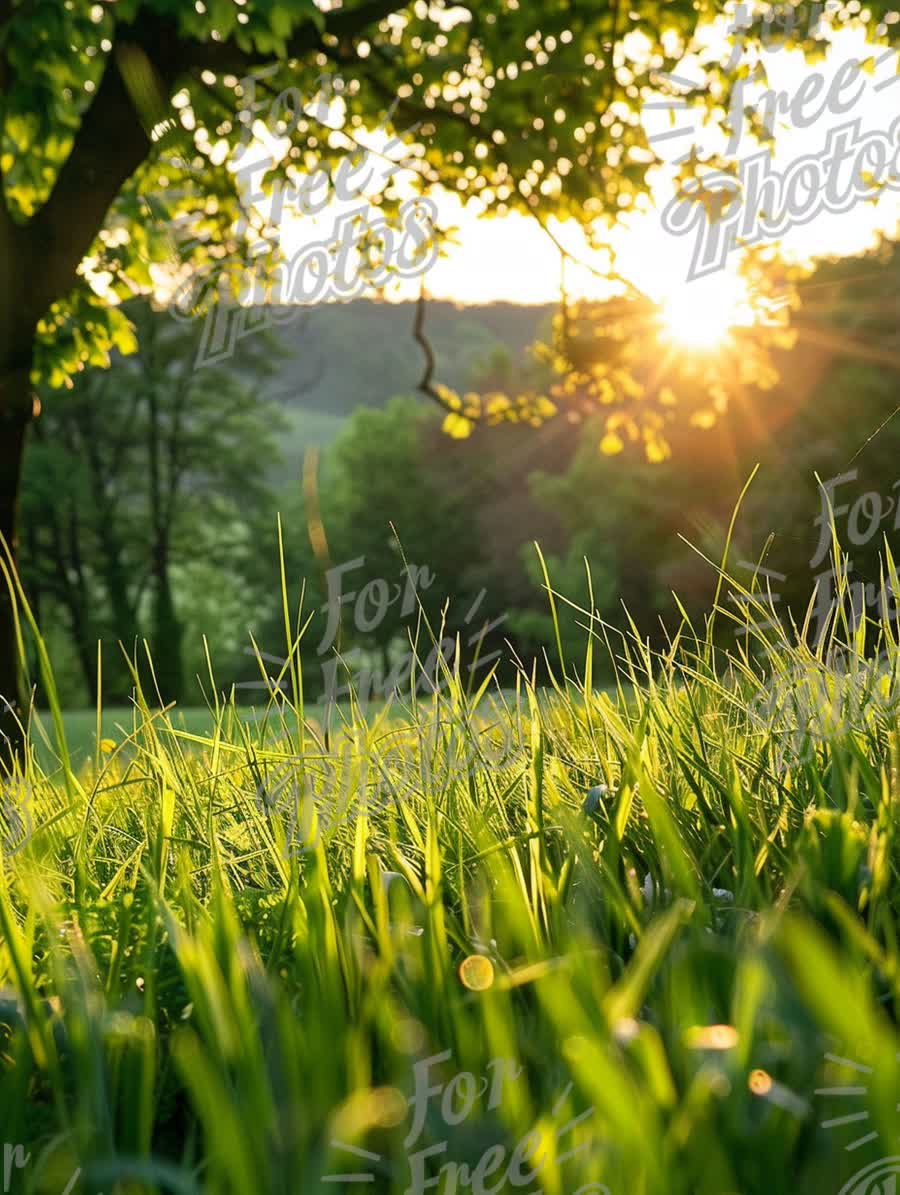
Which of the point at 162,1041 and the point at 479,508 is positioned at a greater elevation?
the point at 479,508

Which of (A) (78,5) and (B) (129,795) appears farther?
(A) (78,5)

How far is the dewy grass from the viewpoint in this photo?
102 centimetres

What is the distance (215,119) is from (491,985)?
774cm

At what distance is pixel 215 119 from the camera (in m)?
7.64

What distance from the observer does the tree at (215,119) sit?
19.6 feet

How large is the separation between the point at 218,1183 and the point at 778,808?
1438 mm

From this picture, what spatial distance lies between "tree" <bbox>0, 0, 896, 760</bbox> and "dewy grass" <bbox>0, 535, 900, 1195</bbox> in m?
3.87

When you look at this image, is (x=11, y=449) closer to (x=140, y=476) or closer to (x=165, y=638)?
(x=165, y=638)

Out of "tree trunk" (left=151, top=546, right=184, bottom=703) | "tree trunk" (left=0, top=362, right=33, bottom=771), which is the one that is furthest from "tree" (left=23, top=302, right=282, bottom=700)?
"tree trunk" (left=0, top=362, right=33, bottom=771)

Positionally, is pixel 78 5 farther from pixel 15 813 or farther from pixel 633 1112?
pixel 633 1112

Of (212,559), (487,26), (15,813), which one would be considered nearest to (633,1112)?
(15,813)

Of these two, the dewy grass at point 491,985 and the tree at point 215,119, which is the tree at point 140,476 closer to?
the tree at point 215,119

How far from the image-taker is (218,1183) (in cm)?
100

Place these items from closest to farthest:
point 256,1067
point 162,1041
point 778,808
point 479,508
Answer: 1. point 256,1067
2. point 162,1041
3. point 778,808
4. point 479,508
